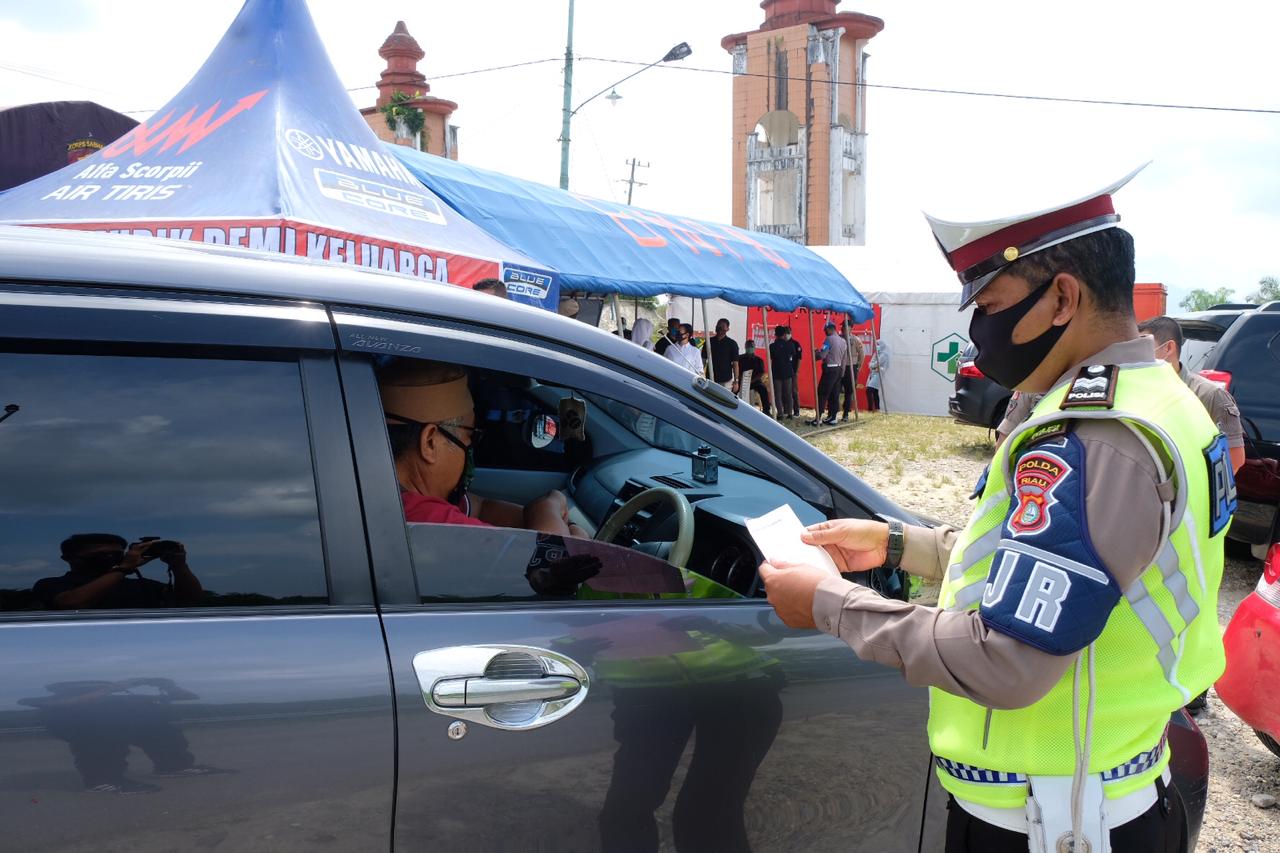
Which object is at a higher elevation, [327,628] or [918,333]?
[918,333]

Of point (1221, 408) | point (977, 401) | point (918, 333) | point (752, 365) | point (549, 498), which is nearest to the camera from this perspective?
point (549, 498)

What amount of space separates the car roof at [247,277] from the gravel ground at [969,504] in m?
1.15

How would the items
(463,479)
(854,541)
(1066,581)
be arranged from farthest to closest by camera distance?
1. (463,479)
2. (854,541)
3. (1066,581)

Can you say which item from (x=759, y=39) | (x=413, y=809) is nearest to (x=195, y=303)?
(x=413, y=809)

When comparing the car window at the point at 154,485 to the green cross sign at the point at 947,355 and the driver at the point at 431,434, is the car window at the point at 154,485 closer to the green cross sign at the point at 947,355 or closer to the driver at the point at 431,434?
the driver at the point at 431,434

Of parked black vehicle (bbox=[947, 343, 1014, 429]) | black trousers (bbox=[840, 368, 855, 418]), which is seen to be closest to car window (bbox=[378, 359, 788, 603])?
parked black vehicle (bbox=[947, 343, 1014, 429])

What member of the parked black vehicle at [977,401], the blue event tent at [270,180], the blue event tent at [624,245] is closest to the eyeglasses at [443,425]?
the blue event tent at [270,180]

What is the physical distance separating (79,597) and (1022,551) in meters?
1.30

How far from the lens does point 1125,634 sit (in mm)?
1300

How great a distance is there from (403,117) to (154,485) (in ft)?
131

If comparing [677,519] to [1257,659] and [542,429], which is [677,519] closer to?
[542,429]

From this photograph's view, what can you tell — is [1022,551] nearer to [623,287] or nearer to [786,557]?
[786,557]

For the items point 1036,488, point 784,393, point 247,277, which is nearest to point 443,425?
point 247,277

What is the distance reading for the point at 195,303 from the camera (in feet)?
4.70
